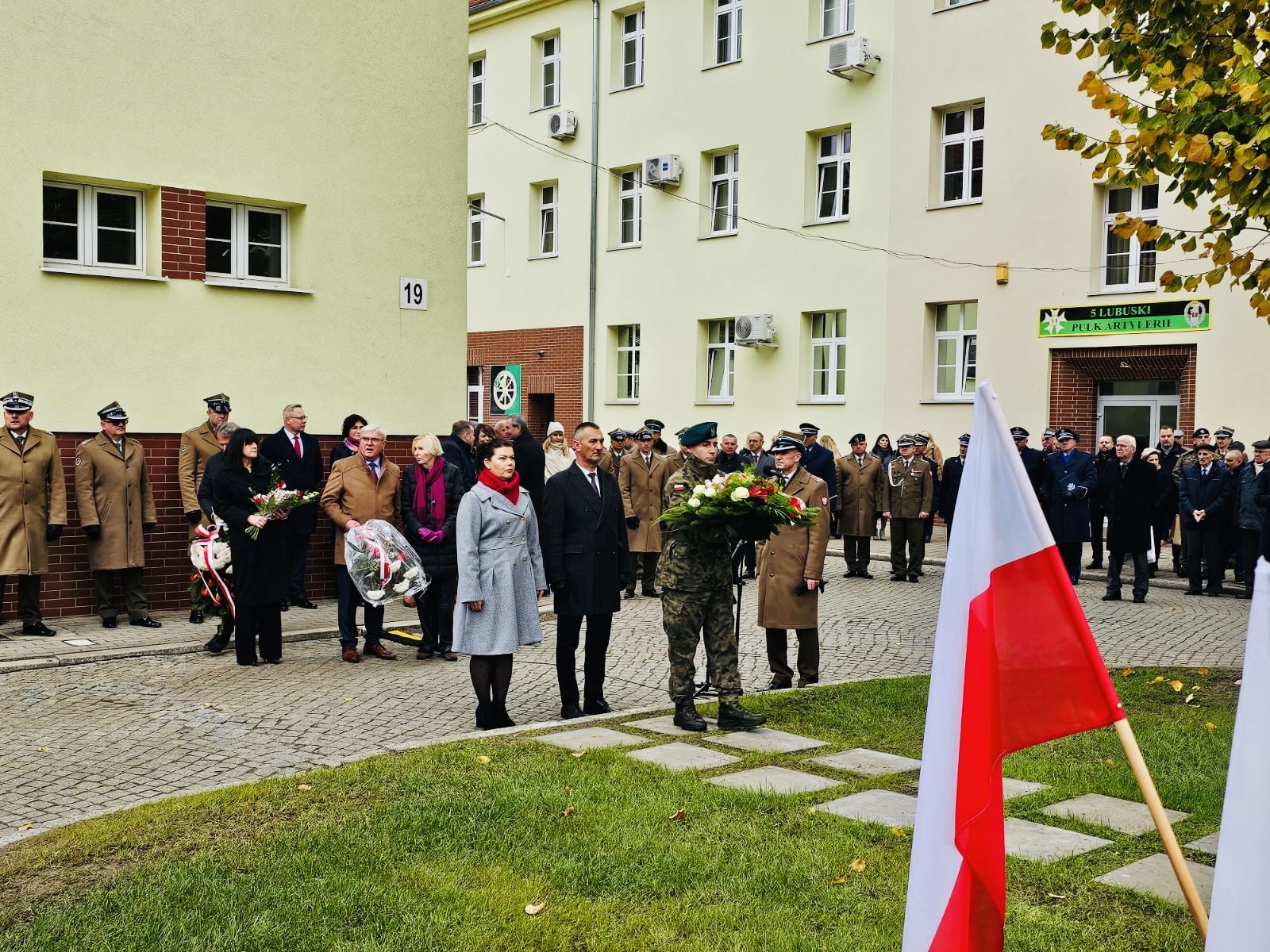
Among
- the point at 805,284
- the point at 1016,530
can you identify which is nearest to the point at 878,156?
the point at 805,284

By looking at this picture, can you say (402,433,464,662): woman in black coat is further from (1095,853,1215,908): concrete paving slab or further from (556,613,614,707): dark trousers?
(1095,853,1215,908): concrete paving slab

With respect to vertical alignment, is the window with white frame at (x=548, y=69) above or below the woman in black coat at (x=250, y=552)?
above

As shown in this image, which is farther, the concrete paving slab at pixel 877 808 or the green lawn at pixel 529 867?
the concrete paving slab at pixel 877 808

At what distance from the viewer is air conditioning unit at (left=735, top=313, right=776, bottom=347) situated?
2677 cm

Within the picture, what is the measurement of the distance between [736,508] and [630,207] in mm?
23449

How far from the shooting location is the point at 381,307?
51.0ft

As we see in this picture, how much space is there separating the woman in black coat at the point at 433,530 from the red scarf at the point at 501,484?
8.70 feet

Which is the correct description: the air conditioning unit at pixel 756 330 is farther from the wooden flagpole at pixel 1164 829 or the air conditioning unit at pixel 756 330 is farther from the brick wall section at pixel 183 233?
the wooden flagpole at pixel 1164 829

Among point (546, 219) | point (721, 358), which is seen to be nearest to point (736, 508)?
point (721, 358)

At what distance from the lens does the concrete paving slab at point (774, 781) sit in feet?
22.2

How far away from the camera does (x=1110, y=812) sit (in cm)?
632

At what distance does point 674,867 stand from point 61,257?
34.6 ft

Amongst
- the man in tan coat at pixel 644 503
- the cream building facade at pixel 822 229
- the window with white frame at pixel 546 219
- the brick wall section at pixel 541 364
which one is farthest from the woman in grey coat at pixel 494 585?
the window with white frame at pixel 546 219

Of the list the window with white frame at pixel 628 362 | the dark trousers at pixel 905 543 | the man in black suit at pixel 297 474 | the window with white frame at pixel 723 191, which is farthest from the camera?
the window with white frame at pixel 628 362
